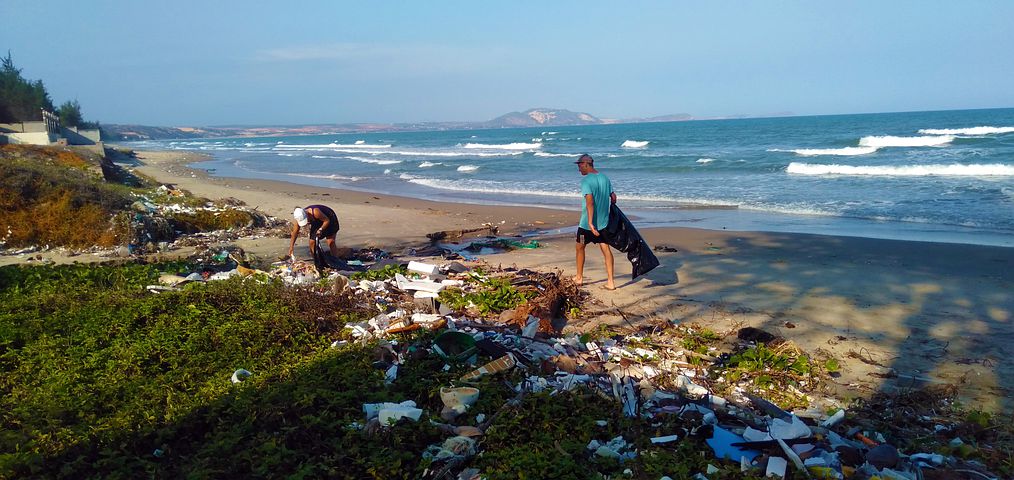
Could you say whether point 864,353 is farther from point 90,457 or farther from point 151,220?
point 151,220

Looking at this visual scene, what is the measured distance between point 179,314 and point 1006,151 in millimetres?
33843

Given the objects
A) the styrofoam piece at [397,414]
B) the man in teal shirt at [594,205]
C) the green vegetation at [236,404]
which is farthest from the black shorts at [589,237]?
the styrofoam piece at [397,414]

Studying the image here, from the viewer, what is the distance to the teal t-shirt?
7512mm

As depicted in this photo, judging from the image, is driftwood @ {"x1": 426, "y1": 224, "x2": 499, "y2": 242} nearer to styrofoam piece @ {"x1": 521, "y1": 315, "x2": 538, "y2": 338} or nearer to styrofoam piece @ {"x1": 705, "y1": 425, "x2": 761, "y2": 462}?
styrofoam piece @ {"x1": 521, "y1": 315, "x2": 538, "y2": 338}

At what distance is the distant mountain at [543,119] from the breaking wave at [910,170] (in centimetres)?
13501

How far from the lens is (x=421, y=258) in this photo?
9836mm

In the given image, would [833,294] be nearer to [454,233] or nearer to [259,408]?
[259,408]

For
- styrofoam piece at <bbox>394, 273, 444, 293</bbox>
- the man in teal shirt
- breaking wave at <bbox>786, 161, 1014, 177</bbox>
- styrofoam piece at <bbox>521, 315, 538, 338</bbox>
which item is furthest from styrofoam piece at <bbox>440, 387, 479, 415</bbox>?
breaking wave at <bbox>786, 161, 1014, 177</bbox>

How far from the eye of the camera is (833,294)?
7.66 metres

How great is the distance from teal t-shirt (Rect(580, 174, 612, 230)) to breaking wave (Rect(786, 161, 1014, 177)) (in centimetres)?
1911

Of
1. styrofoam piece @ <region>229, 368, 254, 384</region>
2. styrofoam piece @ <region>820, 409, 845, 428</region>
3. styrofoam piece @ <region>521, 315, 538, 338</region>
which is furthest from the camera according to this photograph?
styrofoam piece @ <region>521, 315, 538, 338</region>

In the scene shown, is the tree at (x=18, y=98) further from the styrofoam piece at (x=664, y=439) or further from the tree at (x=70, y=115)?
the styrofoam piece at (x=664, y=439)

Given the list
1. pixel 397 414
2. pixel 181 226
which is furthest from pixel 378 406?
pixel 181 226

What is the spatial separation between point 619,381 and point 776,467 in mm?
1391
